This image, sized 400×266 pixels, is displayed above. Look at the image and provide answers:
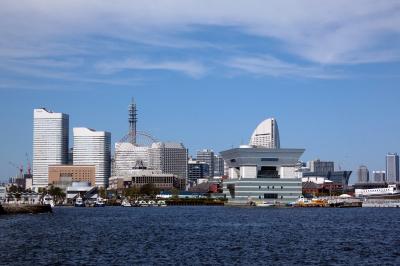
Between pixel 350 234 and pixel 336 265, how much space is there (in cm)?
3104

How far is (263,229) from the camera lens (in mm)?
91938

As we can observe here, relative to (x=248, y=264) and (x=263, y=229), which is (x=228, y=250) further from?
(x=263, y=229)

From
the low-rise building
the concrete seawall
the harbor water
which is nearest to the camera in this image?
the harbor water

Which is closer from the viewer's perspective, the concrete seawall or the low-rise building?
the concrete seawall

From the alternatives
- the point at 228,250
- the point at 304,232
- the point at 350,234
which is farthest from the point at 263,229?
the point at 228,250

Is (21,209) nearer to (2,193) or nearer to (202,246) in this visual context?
(2,193)

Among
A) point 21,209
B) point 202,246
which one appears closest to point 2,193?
point 21,209

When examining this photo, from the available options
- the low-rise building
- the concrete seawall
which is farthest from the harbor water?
the low-rise building

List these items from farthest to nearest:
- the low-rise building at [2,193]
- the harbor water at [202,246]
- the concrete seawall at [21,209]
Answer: the low-rise building at [2,193] < the concrete seawall at [21,209] < the harbor water at [202,246]

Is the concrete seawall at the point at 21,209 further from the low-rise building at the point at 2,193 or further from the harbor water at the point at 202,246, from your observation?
the harbor water at the point at 202,246

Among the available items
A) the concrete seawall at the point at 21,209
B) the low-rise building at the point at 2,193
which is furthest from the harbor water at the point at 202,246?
the low-rise building at the point at 2,193

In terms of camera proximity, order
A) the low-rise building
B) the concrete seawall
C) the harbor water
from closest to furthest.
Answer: the harbor water, the concrete seawall, the low-rise building

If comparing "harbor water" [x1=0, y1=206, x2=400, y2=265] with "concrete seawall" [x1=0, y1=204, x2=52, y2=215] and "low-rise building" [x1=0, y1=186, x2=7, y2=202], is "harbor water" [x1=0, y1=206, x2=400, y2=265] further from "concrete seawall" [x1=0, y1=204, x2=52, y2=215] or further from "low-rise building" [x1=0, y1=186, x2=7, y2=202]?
"low-rise building" [x1=0, y1=186, x2=7, y2=202]

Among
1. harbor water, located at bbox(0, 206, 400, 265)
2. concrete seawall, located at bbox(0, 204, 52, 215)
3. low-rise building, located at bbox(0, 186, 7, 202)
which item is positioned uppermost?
low-rise building, located at bbox(0, 186, 7, 202)
